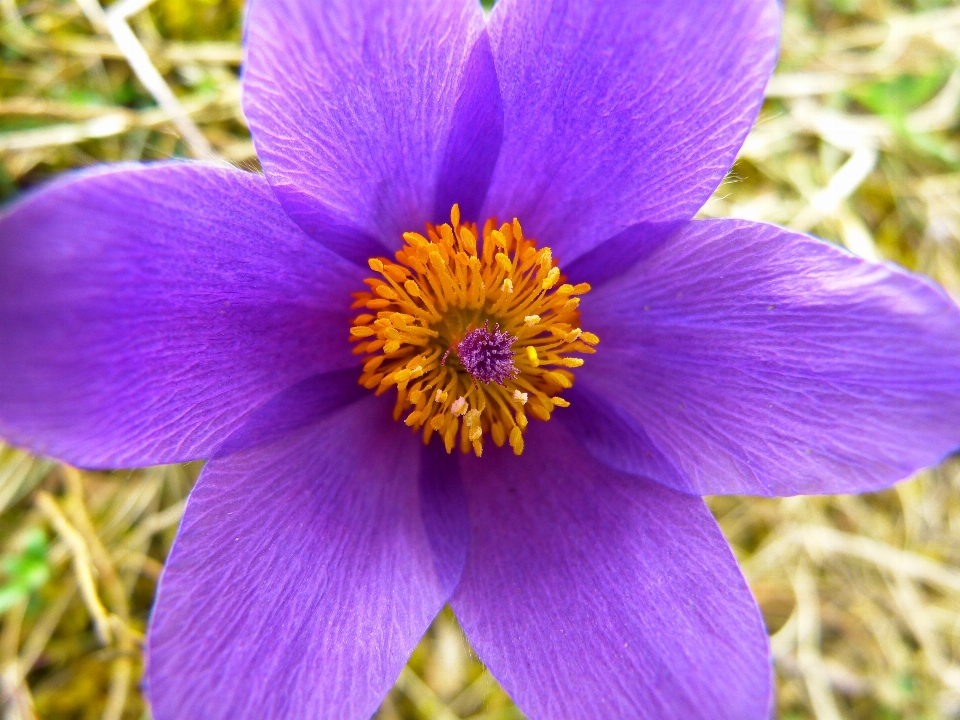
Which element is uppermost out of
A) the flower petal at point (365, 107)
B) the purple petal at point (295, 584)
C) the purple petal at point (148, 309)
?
the flower petal at point (365, 107)

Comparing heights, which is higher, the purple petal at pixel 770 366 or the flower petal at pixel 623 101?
the flower petal at pixel 623 101

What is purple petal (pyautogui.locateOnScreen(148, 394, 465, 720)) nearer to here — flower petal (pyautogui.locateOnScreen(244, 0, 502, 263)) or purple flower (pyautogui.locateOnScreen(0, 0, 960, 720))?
purple flower (pyautogui.locateOnScreen(0, 0, 960, 720))

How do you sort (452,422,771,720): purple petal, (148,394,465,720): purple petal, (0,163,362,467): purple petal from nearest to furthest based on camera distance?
(0,163,362,467): purple petal, (148,394,465,720): purple petal, (452,422,771,720): purple petal

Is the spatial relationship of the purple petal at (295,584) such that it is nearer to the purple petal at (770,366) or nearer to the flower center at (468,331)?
the flower center at (468,331)

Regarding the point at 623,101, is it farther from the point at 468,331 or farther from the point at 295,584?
the point at 295,584

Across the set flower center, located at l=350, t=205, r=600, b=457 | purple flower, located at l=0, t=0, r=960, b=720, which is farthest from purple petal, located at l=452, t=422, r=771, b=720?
flower center, located at l=350, t=205, r=600, b=457

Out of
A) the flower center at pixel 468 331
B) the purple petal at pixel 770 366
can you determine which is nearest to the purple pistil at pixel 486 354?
the flower center at pixel 468 331
